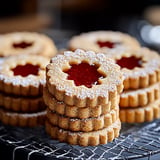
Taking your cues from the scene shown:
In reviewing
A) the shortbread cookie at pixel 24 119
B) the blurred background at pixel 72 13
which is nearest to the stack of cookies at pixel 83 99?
the shortbread cookie at pixel 24 119

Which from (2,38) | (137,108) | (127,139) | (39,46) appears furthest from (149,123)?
(2,38)

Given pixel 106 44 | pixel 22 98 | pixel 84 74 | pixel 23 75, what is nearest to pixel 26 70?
pixel 23 75

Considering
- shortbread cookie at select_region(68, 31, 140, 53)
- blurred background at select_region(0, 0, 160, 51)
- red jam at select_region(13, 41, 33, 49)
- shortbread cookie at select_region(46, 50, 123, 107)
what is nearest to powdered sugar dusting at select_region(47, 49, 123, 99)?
shortbread cookie at select_region(46, 50, 123, 107)

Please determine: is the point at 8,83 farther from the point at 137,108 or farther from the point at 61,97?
the point at 137,108

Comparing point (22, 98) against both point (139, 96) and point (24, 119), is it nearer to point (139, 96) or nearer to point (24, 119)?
point (24, 119)

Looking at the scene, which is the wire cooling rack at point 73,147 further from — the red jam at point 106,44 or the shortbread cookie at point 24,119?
the red jam at point 106,44

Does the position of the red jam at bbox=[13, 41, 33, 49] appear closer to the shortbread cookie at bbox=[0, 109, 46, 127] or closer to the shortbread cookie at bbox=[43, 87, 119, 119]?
the shortbread cookie at bbox=[0, 109, 46, 127]
